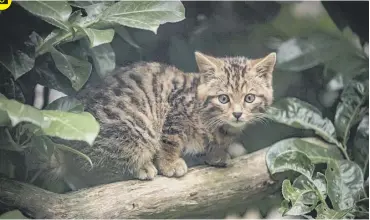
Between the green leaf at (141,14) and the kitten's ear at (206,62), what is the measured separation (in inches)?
6.0

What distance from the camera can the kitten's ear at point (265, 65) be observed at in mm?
1589

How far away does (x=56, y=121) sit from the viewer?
1271 millimetres

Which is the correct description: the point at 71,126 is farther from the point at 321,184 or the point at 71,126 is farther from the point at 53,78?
the point at 321,184

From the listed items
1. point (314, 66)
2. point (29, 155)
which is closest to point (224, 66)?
point (314, 66)

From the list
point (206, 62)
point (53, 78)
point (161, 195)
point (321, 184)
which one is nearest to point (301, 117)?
point (321, 184)

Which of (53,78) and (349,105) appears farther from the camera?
(349,105)

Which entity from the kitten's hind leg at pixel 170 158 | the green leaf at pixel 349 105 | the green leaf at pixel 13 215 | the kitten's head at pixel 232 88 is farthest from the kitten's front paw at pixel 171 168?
the green leaf at pixel 349 105

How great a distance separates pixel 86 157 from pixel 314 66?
694 mm

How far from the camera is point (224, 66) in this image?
1.58m

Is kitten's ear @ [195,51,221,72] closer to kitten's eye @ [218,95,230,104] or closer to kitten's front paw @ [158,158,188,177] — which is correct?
kitten's eye @ [218,95,230,104]

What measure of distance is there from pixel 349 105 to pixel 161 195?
61cm

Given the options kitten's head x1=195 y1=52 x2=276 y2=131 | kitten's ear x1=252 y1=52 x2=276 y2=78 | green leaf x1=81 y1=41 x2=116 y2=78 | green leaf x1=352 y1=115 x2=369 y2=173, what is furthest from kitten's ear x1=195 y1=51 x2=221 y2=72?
green leaf x1=352 y1=115 x2=369 y2=173

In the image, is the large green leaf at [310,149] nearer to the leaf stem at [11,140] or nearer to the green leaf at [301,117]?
the green leaf at [301,117]

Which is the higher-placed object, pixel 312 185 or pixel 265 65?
pixel 265 65
